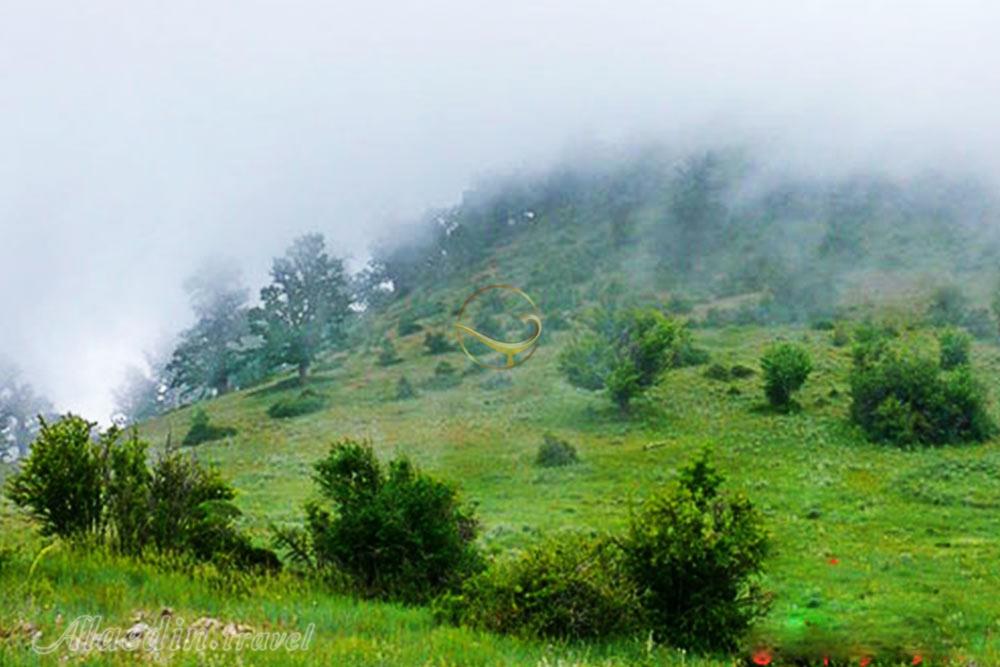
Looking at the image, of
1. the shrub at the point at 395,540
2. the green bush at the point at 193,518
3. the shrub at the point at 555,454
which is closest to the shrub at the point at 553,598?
the shrub at the point at 395,540

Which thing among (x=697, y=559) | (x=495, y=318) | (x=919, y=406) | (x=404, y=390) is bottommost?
(x=919, y=406)

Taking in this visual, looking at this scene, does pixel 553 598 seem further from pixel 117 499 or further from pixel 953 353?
pixel 953 353

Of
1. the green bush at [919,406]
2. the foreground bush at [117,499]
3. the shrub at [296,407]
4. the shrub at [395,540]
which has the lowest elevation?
the green bush at [919,406]

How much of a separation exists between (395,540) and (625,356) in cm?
3762

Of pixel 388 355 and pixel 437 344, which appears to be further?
pixel 437 344

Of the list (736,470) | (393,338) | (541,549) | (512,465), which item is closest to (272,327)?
(393,338)

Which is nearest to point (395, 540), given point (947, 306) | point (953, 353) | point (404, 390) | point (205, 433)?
point (205, 433)

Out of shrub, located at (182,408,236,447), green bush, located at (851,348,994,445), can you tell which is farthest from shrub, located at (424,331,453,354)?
green bush, located at (851,348,994,445)

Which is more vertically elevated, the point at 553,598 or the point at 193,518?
the point at 193,518

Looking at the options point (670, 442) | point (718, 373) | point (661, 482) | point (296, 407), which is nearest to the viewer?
point (661, 482)

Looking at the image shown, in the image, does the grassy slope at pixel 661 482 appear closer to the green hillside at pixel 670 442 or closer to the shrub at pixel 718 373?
the green hillside at pixel 670 442

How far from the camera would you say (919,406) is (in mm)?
43281

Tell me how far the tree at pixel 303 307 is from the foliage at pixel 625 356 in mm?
31395

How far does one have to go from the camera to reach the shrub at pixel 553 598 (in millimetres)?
12195
